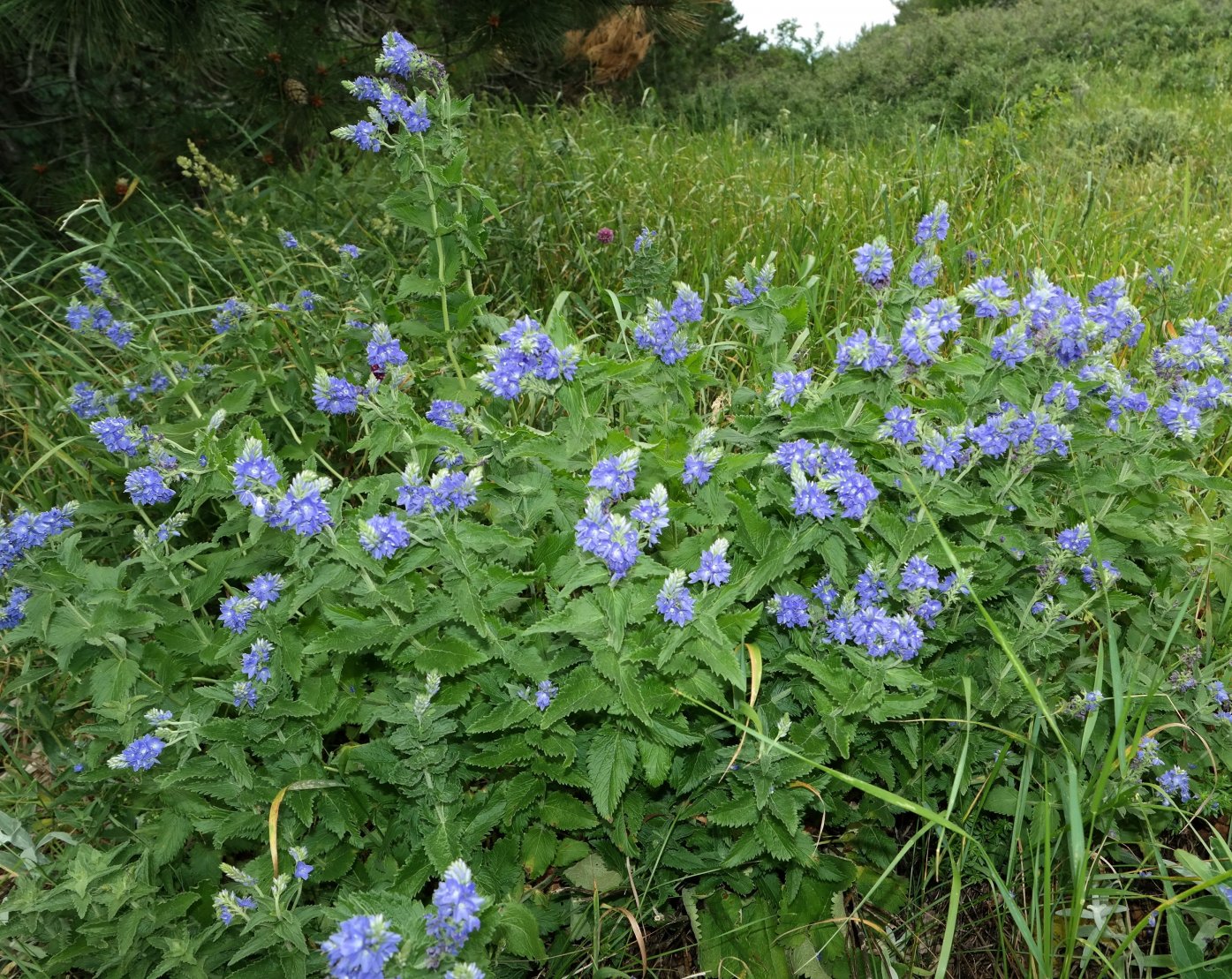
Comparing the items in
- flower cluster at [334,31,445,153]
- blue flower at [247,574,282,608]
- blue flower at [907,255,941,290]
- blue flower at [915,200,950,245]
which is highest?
flower cluster at [334,31,445,153]

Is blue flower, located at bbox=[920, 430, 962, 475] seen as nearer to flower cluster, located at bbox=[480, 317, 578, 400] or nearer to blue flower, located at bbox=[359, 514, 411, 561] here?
flower cluster, located at bbox=[480, 317, 578, 400]

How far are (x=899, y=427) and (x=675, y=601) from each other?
66cm

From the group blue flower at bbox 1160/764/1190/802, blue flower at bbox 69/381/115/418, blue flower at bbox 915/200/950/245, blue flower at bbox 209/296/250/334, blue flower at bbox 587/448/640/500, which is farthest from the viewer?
blue flower at bbox 209/296/250/334

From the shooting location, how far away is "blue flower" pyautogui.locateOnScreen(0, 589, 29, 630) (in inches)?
83.2

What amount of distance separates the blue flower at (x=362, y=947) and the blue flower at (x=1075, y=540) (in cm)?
164

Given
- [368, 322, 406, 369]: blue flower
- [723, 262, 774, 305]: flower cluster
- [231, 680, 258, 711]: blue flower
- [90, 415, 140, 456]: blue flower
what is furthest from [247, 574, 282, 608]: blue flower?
[723, 262, 774, 305]: flower cluster

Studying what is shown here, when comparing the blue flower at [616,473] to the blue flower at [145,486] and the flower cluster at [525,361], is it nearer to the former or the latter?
the flower cluster at [525,361]

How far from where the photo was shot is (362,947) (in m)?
1.26

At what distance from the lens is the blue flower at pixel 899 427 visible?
6.22 ft

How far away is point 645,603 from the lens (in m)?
1.76

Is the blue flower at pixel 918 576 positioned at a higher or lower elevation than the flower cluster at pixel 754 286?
lower

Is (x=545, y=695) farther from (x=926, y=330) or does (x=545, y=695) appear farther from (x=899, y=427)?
(x=926, y=330)

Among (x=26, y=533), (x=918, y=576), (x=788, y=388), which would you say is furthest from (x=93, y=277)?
(x=918, y=576)

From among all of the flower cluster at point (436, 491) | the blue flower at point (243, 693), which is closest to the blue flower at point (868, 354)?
the flower cluster at point (436, 491)
